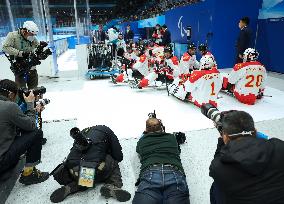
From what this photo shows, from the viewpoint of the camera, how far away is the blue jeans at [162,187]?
2047mm

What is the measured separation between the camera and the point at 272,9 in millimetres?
7980

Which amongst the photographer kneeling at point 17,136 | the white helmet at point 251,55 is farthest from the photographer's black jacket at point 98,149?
the white helmet at point 251,55

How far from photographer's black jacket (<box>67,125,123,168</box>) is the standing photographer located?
255 centimetres

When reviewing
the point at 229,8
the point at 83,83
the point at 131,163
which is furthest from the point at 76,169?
the point at 229,8

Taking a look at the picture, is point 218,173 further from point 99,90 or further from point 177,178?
point 99,90

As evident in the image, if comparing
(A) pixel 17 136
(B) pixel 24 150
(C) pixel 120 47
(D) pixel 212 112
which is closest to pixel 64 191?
(B) pixel 24 150

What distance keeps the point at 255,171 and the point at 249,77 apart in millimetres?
3832

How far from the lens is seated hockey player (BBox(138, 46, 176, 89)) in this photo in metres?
5.89

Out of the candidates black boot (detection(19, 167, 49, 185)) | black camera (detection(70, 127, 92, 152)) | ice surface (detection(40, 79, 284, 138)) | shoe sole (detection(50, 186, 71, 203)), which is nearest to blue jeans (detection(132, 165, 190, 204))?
black camera (detection(70, 127, 92, 152))

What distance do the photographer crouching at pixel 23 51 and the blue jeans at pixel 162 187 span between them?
3256 mm

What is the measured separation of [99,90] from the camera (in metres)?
6.42

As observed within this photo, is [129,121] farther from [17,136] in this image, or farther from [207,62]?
[17,136]

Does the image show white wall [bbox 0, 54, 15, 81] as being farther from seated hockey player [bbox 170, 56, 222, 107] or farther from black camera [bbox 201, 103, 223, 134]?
black camera [bbox 201, 103, 223, 134]

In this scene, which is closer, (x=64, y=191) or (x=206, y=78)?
(x=64, y=191)
